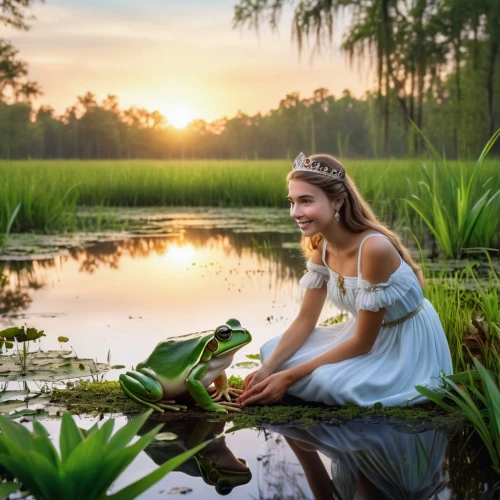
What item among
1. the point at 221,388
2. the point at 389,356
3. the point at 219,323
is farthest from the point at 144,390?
the point at 219,323

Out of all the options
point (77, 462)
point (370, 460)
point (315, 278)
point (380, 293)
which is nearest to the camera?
point (77, 462)

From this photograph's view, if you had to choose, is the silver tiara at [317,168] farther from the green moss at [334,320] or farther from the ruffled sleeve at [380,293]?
the green moss at [334,320]

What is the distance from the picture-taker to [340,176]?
9.86 feet

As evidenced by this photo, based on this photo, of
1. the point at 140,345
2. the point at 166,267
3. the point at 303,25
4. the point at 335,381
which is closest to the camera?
the point at 335,381

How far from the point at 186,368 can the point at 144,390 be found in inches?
7.2

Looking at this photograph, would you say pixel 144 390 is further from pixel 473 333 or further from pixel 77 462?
pixel 473 333

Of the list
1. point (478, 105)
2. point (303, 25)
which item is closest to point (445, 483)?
point (303, 25)

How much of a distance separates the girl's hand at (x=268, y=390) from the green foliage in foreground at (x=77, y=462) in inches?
42.7

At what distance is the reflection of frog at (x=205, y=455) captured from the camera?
2.28 meters

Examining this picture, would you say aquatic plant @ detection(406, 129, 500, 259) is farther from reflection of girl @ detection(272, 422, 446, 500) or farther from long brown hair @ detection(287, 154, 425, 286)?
reflection of girl @ detection(272, 422, 446, 500)

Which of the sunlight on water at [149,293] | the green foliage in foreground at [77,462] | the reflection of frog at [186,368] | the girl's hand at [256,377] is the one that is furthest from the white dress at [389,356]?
the green foliage in foreground at [77,462]

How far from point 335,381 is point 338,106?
4860 centimetres

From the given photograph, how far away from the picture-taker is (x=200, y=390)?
9.22 feet

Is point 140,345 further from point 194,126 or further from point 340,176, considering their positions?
point 194,126
